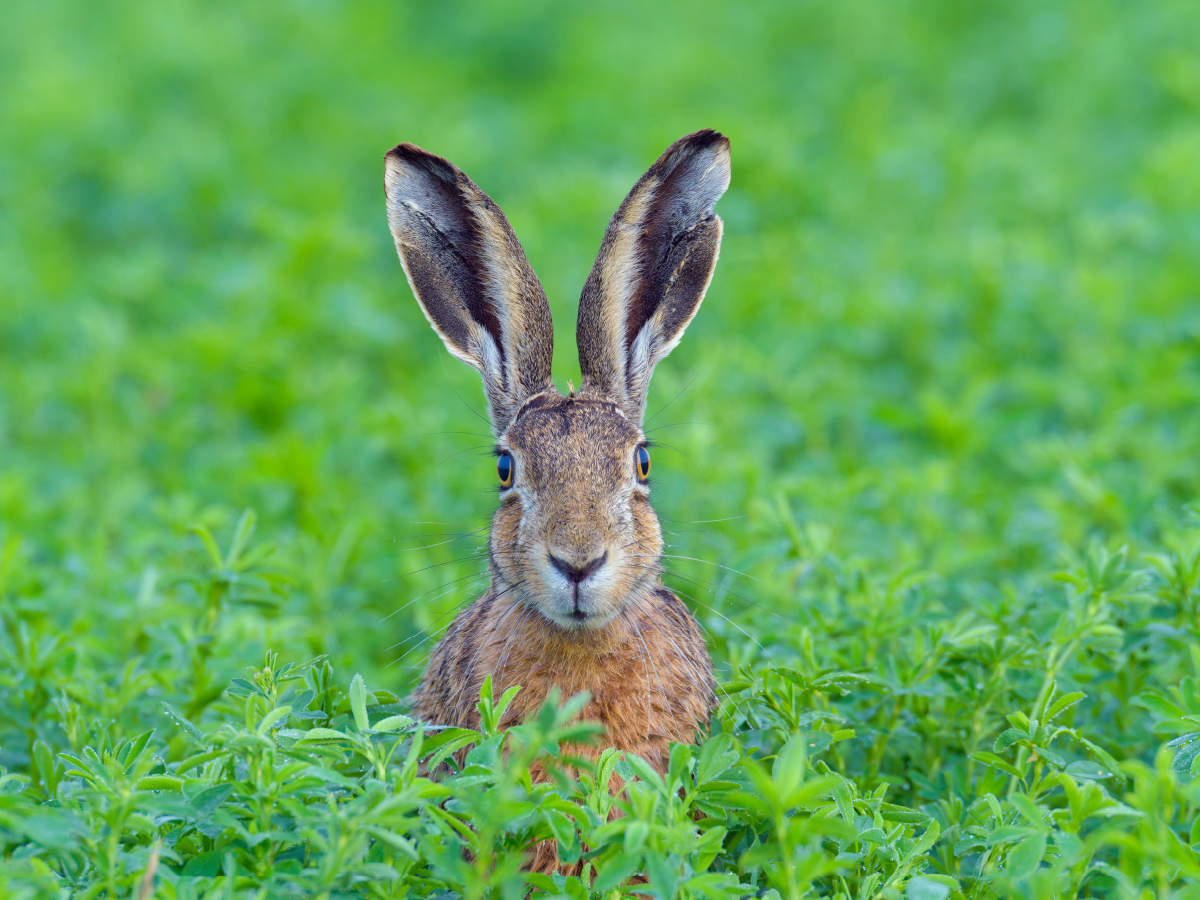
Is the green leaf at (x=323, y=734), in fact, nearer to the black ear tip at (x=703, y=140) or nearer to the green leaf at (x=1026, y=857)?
the green leaf at (x=1026, y=857)

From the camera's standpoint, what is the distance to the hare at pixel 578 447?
3.51 meters

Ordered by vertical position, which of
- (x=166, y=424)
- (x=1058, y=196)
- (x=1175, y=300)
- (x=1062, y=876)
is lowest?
(x=1062, y=876)

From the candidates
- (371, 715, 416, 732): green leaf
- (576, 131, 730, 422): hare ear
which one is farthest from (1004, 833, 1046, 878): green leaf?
(576, 131, 730, 422): hare ear

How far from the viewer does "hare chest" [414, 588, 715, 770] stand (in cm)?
356

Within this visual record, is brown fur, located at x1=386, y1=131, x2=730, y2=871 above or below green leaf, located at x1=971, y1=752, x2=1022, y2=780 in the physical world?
above

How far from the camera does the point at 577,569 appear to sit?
3.34 meters

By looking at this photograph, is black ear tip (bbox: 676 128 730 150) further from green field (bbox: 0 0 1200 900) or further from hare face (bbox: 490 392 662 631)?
green field (bbox: 0 0 1200 900)

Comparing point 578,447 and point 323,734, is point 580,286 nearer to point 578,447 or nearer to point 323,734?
point 578,447

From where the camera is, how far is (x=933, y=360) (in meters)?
6.77

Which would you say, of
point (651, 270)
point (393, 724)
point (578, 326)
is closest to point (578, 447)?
point (578, 326)

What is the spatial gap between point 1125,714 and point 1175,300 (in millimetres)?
3586

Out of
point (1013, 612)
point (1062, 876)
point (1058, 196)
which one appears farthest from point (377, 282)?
point (1062, 876)

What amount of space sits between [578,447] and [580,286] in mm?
3914

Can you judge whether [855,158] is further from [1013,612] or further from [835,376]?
[1013,612]
